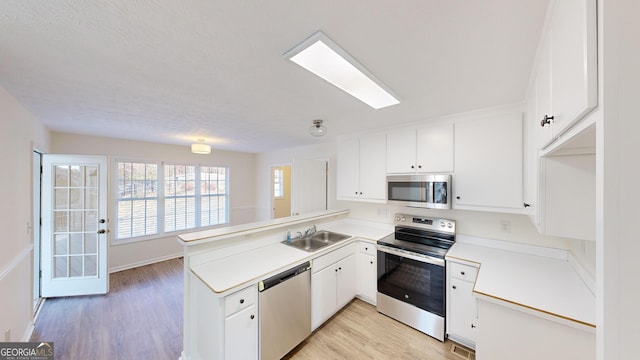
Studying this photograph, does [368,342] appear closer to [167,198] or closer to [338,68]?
[338,68]

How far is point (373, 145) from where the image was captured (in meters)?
3.08

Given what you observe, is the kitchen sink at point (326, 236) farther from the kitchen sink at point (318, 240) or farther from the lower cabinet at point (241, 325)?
the lower cabinet at point (241, 325)

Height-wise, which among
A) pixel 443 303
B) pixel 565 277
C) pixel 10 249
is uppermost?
pixel 10 249

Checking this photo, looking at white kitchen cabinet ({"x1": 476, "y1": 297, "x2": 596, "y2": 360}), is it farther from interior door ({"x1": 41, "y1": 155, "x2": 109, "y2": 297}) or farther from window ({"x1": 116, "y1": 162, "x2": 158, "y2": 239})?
window ({"x1": 116, "y1": 162, "x2": 158, "y2": 239})

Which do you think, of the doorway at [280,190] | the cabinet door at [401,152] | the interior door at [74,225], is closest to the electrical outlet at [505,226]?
the cabinet door at [401,152]

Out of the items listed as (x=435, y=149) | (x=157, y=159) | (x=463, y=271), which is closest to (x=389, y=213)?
(x=435, y=149)

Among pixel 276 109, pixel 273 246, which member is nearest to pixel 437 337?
pixel 273 246

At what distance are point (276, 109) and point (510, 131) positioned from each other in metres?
2.34

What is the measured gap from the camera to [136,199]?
417 centimetres

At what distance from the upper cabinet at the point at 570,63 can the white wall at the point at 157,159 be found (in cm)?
546

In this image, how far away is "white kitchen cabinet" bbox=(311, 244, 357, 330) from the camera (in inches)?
89.1

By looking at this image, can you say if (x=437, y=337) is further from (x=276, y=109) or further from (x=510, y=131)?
(x=276, y=109)

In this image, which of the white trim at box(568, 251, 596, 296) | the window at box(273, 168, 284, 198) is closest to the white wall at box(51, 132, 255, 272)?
the window at box(273, 168, 284, 198)

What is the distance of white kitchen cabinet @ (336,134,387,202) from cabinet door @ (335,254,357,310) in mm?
913
